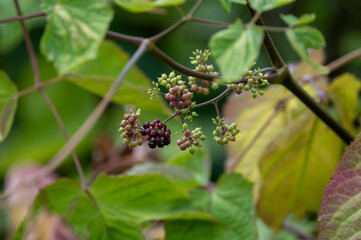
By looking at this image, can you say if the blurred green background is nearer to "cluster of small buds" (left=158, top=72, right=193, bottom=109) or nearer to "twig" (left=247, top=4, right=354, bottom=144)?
"twig" (left=247, top=4, right=354, bottom=144)

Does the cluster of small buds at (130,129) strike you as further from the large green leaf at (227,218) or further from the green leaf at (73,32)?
the large green leaf at (227,218)

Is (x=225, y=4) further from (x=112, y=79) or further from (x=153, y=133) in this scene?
(x=112, y=79)

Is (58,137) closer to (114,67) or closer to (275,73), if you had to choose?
(114,67)

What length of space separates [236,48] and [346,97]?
1.29 feet

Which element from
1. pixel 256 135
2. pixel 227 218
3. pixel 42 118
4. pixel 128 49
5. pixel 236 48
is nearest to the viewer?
pixel 236 48

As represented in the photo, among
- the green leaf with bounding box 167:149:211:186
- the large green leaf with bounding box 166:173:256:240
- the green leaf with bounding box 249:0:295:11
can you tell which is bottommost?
the green leaf with bounding box 167:149:211:186

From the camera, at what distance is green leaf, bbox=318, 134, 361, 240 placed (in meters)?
0.42

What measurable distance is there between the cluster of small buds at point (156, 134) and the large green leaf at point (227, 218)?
0.22 metres

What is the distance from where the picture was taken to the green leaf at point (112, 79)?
0.62 metres

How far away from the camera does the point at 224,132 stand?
1.25 feet

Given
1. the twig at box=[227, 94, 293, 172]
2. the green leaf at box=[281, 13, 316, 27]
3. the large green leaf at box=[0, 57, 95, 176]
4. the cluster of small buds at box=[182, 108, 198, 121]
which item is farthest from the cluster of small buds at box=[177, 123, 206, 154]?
the large green leaf at box=[0, 57, 95, 176]

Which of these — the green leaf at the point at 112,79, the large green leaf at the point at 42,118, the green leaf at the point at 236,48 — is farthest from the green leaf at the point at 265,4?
the large green leaf at the point at 42,118

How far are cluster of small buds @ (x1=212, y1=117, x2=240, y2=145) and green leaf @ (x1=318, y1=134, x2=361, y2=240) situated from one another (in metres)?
0.12

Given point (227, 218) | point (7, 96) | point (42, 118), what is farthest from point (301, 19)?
point (42, 118)
